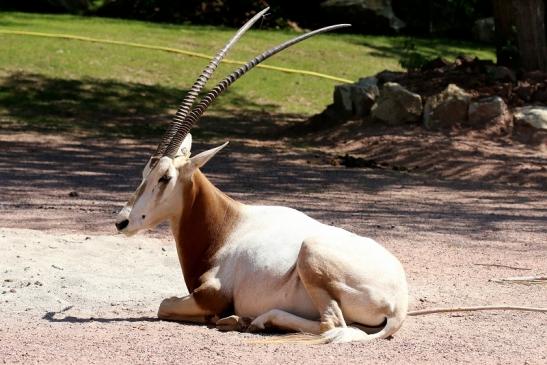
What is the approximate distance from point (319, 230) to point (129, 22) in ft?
68.2

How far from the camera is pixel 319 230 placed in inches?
260

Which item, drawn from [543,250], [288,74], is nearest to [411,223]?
[543,250]

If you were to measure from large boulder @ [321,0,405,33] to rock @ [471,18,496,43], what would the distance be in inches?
73.8

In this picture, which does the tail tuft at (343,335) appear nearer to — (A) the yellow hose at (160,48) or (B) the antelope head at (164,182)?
(B) the antelope head at (164,182)

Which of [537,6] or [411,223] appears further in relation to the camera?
[537,6]

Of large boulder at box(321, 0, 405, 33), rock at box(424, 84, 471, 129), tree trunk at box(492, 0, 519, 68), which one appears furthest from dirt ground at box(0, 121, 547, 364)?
large boulder at box(321, 0, 405, 33)

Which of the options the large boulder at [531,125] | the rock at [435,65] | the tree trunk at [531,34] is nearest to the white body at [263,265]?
the large boulder at [531,125]

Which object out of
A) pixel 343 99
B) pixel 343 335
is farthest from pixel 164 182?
pixel 343 99

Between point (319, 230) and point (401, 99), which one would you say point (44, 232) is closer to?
point (319, 230)

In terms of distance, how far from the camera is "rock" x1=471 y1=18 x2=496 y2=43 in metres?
29.5

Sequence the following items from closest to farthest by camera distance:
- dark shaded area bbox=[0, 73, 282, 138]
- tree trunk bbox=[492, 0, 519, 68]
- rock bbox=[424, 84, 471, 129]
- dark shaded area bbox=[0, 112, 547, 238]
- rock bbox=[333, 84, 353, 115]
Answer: dark shaded area bbox=[0, 112, 547, 238] < rock bbox=[424, 84, 471, 129] < rock bbox=[333, 84, 353, 115] < dark shaded area bbox=[0, 73, 282, 138] < tree trunk bbox=[492, 0, 519, 68]

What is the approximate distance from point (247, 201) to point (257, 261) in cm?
544

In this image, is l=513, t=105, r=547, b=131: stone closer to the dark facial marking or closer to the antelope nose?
the dark facial marking

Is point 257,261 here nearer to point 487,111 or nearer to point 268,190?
point 268,190
